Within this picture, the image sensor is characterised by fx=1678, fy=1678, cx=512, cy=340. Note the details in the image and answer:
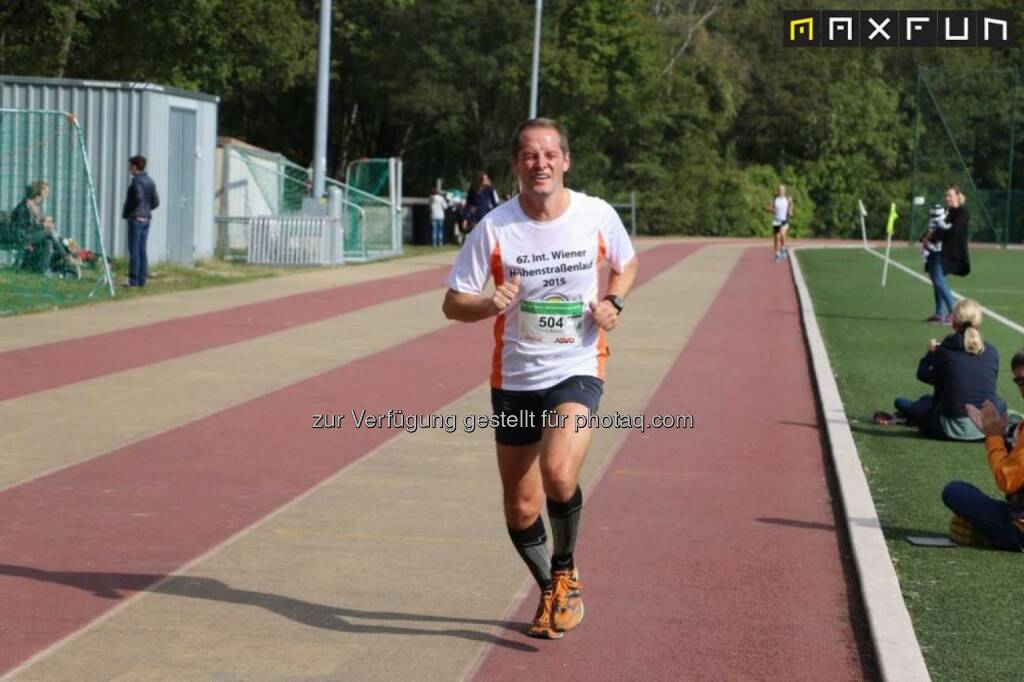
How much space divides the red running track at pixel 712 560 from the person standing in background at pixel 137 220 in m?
11.4

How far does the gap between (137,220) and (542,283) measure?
57.7 feet

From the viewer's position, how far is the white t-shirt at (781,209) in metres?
40.8

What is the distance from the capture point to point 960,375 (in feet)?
35.6

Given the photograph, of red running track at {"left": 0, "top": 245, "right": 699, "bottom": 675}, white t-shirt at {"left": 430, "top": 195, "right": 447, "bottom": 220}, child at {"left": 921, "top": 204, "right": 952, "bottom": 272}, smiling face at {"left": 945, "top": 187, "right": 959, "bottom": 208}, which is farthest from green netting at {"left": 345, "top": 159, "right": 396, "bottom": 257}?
red running track at {"left": 0, "top": 245, "right": 699, "bottom": 675}

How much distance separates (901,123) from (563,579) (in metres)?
71.8

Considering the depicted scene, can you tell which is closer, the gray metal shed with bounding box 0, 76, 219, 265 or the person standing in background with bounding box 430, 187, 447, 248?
the gray metal shed with bounding box 0, 76, 219, 265

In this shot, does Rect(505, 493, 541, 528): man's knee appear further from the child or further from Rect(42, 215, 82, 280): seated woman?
Rect(42, 215, 82, 280): seated woman

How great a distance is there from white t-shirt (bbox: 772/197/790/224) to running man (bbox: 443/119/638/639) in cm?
3501

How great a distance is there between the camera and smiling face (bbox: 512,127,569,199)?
Answer: 20.1 feet

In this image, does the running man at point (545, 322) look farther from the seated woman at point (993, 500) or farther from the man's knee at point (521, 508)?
the seated woman at point (993, 500)

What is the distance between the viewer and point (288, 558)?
7.55 meters

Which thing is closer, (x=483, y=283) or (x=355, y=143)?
(x=483, y=283)

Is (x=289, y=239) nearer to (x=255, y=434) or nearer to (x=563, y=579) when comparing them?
(x=255, y=434)

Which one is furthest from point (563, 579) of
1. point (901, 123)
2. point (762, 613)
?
point (901, 123)
